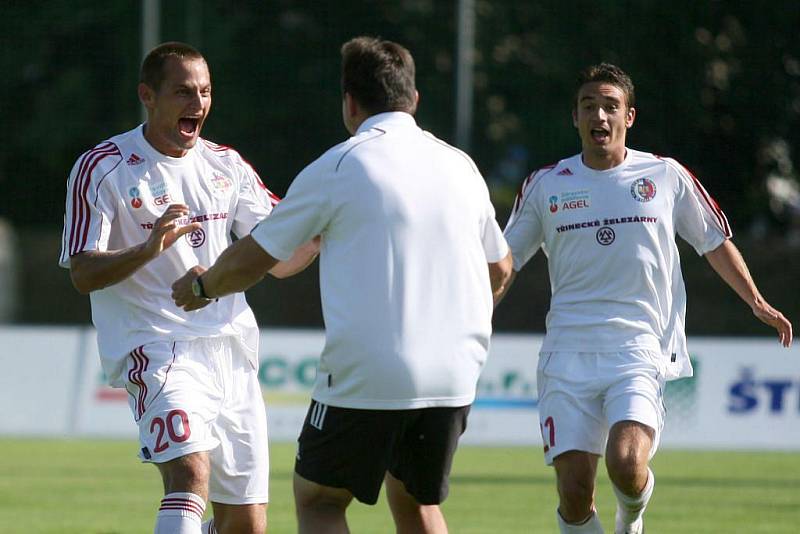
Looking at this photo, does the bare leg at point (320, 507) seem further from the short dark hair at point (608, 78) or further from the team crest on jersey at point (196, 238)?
the short dark hair at point (608, 78)

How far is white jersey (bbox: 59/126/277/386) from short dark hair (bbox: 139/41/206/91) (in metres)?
0.23

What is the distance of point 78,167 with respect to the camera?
20.7ft

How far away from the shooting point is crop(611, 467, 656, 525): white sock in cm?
718

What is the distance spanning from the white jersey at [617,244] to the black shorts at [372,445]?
1816 millimetres

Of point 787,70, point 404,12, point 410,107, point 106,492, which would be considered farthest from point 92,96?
point 410,107

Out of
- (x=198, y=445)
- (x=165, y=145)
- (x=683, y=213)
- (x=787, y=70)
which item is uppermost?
(x=165, y=145)

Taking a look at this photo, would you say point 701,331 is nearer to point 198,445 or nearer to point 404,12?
point 404,12

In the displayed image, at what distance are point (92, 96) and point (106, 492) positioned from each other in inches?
466

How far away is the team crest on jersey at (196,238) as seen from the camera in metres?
6.44

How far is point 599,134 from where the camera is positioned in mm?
7430

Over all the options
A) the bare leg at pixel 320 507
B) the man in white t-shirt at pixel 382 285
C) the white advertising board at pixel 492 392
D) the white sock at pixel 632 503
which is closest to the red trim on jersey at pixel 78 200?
the man in white t-shirt at pixel 382 285

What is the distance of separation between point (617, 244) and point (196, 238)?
1989mm

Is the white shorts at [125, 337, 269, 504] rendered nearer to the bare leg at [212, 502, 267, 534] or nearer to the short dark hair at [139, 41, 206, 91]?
the bare leg at [212, 502, 267, 534]

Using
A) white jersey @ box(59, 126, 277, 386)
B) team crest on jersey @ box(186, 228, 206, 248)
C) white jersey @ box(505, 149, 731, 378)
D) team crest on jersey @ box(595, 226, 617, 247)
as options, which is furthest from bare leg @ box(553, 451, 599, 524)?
team crest on jersey @ box(186, 228, 206, 248)
